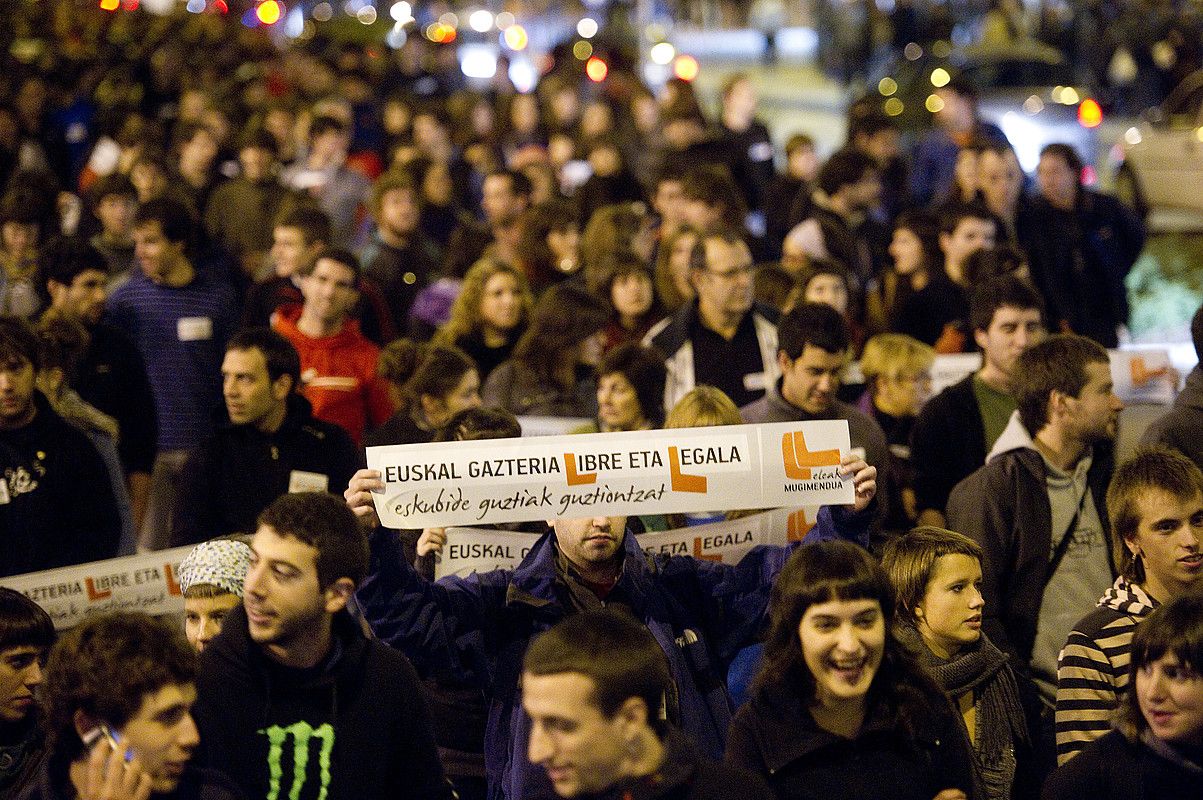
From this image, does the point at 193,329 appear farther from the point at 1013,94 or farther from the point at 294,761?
the point at 1013,94

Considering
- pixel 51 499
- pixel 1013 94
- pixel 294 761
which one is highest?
pixel 1013 94

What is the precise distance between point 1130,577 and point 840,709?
1441mm

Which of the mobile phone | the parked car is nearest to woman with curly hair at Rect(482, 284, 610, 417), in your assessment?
the mobile phone

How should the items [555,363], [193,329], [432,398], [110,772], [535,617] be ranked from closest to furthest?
1. [110,772]
2. [535,617]
3. [432,398]
4. [555,363]
5. [193,329]

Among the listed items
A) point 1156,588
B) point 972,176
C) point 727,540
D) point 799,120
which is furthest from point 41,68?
point 1156,588

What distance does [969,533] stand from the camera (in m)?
5.95

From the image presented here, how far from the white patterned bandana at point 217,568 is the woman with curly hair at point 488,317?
3845mm

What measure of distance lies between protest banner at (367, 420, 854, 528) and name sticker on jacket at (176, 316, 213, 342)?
3.94 metres

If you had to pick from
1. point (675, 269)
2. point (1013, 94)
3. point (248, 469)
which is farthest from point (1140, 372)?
point (1013, 94)

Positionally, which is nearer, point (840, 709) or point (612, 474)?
point (840, 709)

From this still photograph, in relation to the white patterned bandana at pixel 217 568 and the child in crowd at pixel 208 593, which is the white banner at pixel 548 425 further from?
the child in crowd at pixel 208 593

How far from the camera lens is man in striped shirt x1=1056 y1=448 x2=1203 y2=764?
4770 millimetres

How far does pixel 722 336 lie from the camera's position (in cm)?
836

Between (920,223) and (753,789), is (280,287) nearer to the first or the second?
(920,223)
